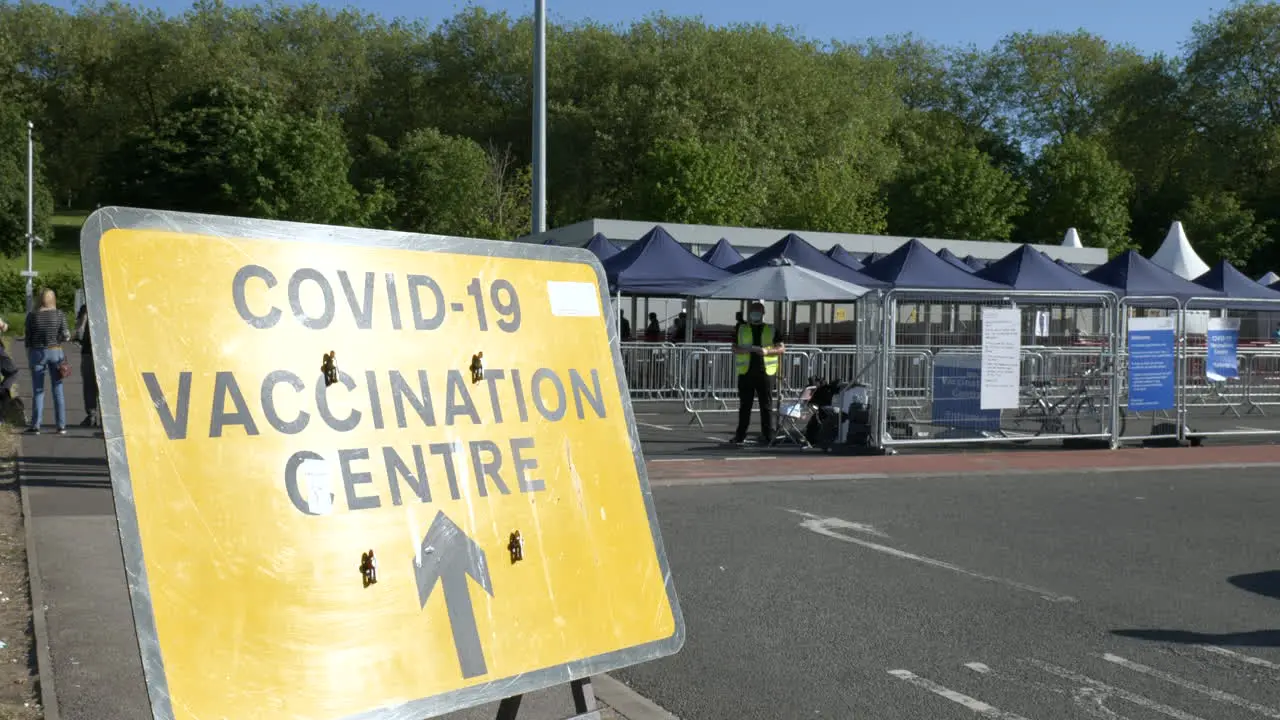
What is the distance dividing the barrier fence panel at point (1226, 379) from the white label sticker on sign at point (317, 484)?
1628 centimetres

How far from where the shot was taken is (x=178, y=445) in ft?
8.93

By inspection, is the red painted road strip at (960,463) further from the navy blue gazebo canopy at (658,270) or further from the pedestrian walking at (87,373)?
the navy blue gazebo canopy at (658,270)

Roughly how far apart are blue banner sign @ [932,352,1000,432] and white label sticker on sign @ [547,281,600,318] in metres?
12.9

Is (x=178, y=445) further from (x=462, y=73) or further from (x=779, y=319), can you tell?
(x=462, y=73)

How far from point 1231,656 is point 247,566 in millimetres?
5567

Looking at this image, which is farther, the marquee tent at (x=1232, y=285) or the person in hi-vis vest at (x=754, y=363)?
the marquee tent at (x=1232, y=285)

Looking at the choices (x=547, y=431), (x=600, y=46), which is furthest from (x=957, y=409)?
(x=600, y=46)

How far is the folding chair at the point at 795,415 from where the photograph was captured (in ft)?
53.6

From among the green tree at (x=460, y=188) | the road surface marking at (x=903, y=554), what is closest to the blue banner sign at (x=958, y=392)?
the road surface marking at (x=903, y=554)

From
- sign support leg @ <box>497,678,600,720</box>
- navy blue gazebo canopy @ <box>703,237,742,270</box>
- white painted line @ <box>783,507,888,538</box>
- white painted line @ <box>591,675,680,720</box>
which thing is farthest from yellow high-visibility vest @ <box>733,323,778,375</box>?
sign support leg @ <box>497,678,600,720</box>

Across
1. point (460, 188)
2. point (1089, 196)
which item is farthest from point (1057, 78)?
point (460, 188)

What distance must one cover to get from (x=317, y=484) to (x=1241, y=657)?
17.8 feet

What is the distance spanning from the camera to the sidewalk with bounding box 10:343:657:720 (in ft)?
17.7

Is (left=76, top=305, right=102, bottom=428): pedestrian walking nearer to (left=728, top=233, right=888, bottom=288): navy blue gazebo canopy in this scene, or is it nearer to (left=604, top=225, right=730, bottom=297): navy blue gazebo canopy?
(left=604, top=225, right=730, bottom=297): navy blue gazebo canopy
